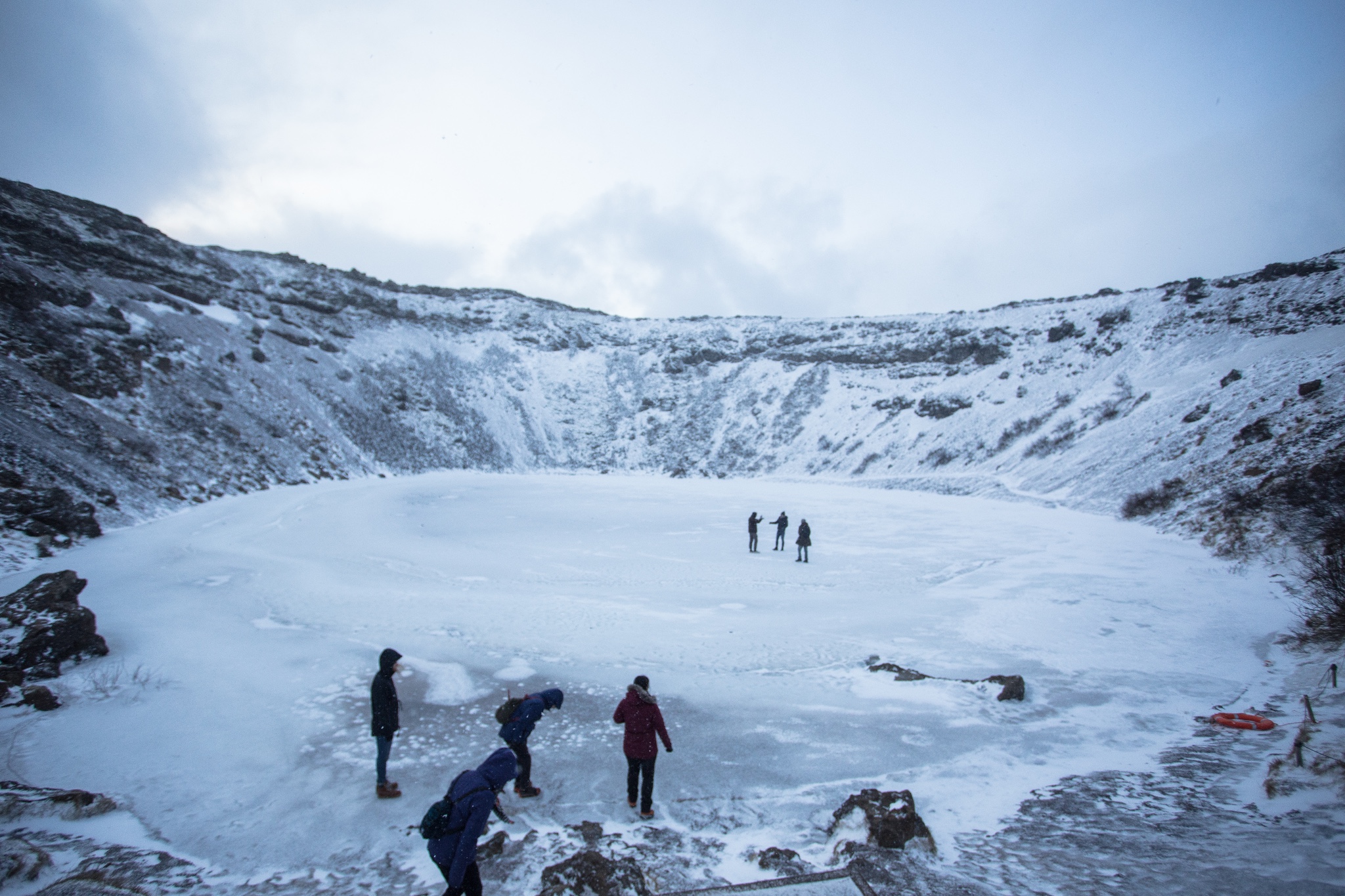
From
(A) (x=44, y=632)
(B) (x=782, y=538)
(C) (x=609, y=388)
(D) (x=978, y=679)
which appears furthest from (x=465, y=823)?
(C) (x=609, y=388)

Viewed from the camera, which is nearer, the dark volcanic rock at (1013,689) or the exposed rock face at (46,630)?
the dark volcanic rock at (1013,689)

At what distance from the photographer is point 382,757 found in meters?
5.67

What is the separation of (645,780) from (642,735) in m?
0.44

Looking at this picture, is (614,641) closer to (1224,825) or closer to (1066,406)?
(1224,825)

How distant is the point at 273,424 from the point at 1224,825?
42159 millimetres

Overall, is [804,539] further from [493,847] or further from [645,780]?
[493,847]

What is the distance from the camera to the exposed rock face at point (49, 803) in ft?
15.8

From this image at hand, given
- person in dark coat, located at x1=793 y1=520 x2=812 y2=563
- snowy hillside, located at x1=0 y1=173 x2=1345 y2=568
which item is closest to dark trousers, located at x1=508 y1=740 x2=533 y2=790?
person in dark coat, located at x1=793 y1=520 x2=812 y2=563

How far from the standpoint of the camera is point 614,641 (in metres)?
10.3

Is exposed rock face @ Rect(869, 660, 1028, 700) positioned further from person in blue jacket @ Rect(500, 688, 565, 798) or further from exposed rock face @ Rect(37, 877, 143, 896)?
exposed rock face @ Rect(37, 877, 143, 896)

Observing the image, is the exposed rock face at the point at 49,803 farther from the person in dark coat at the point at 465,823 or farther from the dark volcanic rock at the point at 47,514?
the dark volcanic rock at the point at 47,514

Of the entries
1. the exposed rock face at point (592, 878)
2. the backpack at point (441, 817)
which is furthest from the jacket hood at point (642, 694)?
the backpack at point (441, 817)

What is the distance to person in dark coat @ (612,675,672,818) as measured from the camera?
206 inches

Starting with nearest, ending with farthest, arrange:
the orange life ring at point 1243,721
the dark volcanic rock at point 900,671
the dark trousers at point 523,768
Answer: the dark trousers at point 523,768, the orange life ring at point 1243,721, the dark volcanic rock at point 900,671
